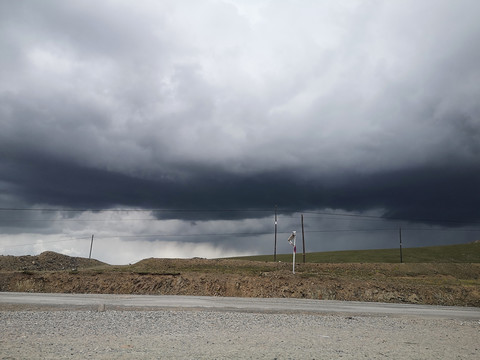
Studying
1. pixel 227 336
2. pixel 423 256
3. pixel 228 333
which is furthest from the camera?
pixel 423 256

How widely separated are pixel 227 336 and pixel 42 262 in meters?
67.7

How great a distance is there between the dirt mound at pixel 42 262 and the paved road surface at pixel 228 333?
51350 mm

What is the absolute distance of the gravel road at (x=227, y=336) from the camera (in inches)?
386

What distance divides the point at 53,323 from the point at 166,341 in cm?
555

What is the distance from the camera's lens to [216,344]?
10.9 meters

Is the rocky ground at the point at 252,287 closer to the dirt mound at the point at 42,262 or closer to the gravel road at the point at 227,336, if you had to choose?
the gravel road at the point at 227,336

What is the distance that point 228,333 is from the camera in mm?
12828

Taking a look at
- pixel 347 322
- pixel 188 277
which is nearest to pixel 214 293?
pixel 188 277

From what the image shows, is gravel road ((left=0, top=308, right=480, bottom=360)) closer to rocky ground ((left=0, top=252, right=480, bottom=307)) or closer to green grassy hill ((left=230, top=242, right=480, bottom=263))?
rocky ground ((left=0, top=252, right=480, bottom=307))

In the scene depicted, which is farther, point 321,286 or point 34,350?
point 321,286

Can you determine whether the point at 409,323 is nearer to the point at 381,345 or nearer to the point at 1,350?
the point at 381,345

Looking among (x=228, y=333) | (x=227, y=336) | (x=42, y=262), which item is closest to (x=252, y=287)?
(x=228, y=333)

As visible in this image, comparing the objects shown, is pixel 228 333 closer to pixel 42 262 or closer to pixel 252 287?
pixel 252 287

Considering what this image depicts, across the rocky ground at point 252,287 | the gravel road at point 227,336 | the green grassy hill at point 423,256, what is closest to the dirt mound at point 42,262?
the rocky ground at point 252,287
